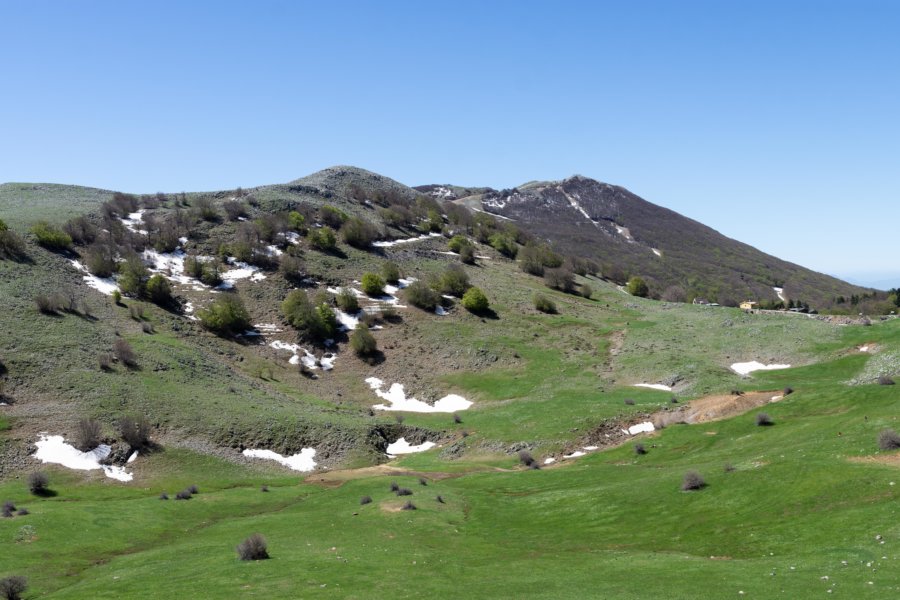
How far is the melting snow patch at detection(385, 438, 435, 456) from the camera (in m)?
65.6

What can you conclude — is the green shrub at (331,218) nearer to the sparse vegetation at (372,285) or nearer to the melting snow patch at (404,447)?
the sparse vegetation at (372,285)

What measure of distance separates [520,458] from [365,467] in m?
16.1

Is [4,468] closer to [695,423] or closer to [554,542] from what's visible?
[554,542]

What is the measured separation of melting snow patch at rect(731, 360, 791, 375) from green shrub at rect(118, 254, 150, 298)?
293 feet

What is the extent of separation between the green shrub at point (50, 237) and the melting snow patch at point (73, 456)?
55477 mm

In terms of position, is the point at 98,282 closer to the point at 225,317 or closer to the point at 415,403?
the point at 225,317

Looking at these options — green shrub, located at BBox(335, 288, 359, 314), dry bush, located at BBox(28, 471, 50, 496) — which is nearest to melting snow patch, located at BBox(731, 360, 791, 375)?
green shrub, located at BBox(335, 288, 359, 314)

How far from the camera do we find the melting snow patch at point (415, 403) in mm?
79875

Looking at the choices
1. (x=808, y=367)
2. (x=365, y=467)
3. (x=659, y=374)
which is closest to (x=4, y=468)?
(x=365, y=467)

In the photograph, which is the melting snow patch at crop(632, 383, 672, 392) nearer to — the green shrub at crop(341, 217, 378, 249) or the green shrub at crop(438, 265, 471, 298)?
the green shrub at crop(438, 265, 471, 298)

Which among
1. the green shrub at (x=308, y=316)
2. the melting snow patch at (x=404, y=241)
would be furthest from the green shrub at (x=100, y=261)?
the melting snow patch at (x=404, y=241)

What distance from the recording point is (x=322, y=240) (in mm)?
125250

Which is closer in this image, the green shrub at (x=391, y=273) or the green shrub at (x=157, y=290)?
the green shrub at (x=157, y=290)

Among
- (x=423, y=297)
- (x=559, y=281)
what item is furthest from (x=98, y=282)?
(x=559, y=281)
